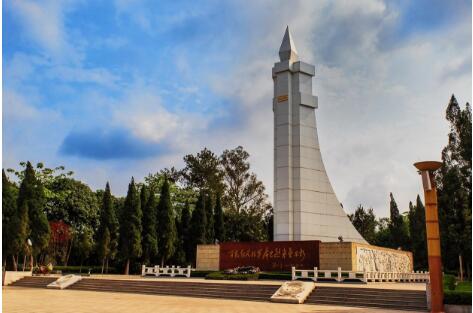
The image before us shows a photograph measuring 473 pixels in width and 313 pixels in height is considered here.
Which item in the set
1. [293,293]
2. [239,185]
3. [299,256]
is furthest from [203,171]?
[293,293]

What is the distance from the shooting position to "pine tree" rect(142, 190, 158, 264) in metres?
30.2

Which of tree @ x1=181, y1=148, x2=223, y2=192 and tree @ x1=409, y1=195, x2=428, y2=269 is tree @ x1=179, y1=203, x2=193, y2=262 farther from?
tree @ x1=409, y1=195, x2=428, y2=269

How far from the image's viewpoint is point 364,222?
49.4 m

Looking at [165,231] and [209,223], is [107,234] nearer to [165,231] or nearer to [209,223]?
[165,231]

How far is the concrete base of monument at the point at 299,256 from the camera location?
2286cm

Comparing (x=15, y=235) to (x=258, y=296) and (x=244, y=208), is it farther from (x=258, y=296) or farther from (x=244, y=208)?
(x=244, y=208)

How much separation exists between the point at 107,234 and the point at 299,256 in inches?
499

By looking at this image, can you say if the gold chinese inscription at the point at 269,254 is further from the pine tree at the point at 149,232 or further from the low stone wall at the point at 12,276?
the low stone wall at the point at 12,276

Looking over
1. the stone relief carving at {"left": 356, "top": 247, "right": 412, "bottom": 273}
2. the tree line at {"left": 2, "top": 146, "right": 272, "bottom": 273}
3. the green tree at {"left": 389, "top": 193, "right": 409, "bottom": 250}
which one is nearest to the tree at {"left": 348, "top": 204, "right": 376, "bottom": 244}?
the green tree at {"left": 389, "top": 193, "right": 409, "bottom": 250}

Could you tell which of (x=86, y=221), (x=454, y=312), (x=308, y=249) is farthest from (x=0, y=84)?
(x=86, y=221)

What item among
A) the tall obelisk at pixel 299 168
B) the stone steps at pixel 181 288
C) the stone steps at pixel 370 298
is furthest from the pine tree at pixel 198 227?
the stone steps at pixel 370 298

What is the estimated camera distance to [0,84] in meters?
5.82

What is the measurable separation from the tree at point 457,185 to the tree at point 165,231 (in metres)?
16.4

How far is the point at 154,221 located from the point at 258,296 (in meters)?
15.9
